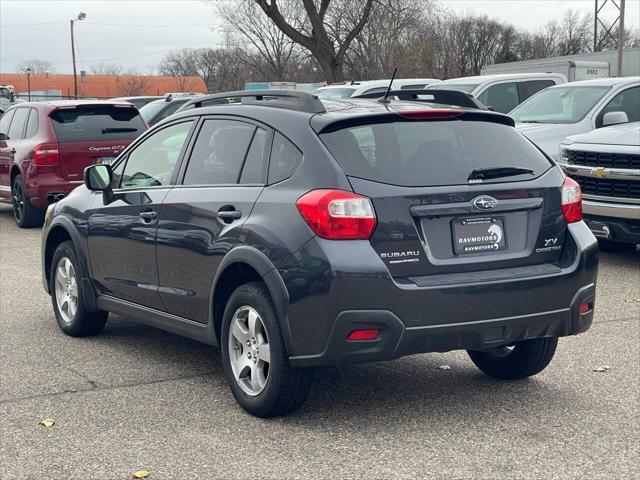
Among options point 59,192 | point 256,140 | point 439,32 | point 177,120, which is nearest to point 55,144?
point 59,192

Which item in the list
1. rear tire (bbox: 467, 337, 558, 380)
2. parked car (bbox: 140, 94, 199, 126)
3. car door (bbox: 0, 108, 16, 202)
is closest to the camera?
rear tire (bbox: 467, 337, 558, 380)

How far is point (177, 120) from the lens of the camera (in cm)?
643

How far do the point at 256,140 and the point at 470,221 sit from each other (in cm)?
127

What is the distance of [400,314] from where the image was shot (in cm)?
483

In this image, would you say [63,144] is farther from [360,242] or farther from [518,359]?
[360,242]

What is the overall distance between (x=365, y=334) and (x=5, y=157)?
38.7 ft

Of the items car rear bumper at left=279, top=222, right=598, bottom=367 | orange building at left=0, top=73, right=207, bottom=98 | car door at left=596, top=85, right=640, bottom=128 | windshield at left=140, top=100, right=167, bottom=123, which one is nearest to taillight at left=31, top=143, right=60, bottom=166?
car door at left=596, top=85, right=640, bottom=128

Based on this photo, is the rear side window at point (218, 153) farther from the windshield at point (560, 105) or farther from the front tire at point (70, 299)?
the windshield at point (560, 105)

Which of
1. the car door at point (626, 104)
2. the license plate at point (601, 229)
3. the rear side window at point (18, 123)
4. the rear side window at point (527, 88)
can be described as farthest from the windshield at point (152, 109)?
the license plate at point (601, 229)

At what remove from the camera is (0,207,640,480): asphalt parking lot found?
15.1 ft

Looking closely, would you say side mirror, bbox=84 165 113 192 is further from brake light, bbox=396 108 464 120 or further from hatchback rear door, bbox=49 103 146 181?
hatchback rear door, bbox=49 103 146 181

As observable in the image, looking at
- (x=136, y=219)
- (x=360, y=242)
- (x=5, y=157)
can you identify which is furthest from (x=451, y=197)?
(x=5, y=157)

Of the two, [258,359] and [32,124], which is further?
[32,124]

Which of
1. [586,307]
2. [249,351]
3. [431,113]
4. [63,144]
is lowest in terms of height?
[249,351]
